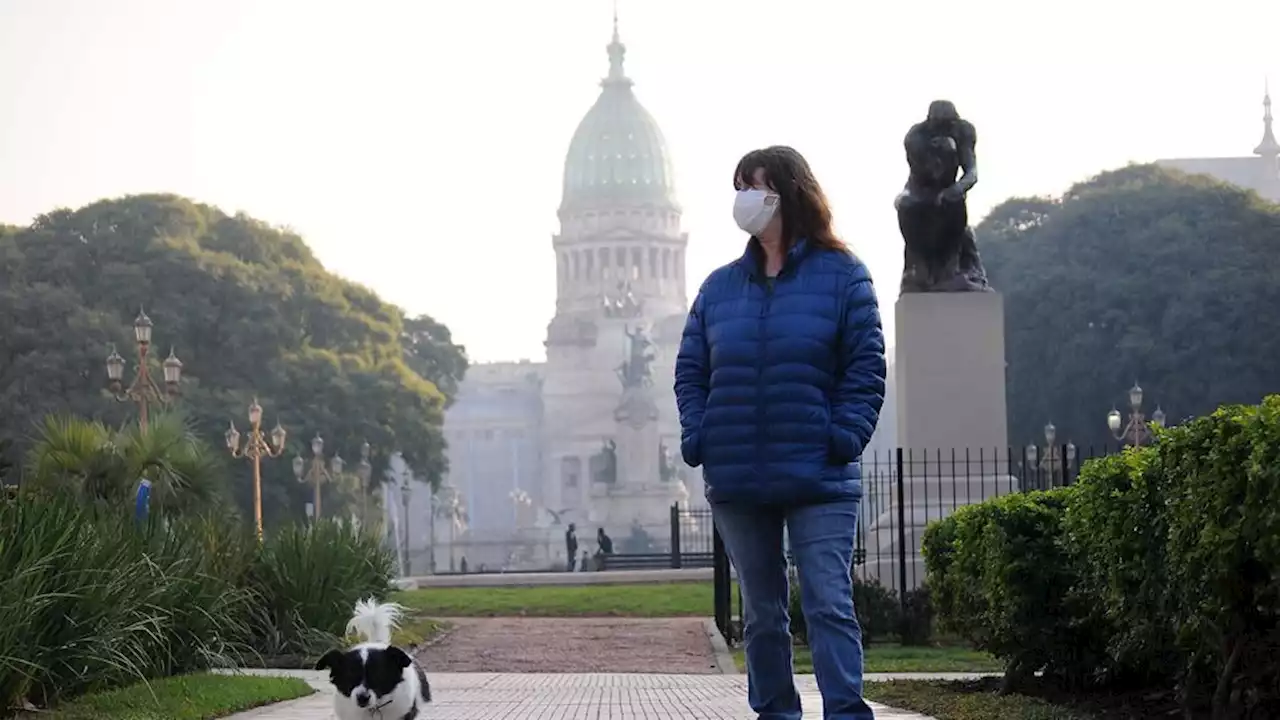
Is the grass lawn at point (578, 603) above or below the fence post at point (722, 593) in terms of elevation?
below

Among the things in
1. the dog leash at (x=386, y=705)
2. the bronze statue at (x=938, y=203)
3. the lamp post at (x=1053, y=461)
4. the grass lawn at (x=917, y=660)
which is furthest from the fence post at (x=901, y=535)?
the dog leash at (x=386, y=705)

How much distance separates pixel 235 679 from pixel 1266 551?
8691 millimetres

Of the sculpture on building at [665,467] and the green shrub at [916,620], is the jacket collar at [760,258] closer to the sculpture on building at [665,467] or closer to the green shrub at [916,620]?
the green shrub at [916,620]

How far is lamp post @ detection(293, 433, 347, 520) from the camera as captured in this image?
54.1 meters

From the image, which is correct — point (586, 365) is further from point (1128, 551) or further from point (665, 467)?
point (1128, 551)

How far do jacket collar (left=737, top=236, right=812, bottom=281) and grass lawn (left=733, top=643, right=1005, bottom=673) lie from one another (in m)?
7.90

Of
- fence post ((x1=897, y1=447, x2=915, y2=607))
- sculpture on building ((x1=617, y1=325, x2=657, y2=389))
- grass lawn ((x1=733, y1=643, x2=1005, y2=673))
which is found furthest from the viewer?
sculpture on building ((x1=617, y1=325, x2=657, y2=389))

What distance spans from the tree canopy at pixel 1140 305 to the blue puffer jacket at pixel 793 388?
53398 mm

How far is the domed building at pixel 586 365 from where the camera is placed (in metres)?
126

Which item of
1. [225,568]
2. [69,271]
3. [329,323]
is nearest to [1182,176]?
[329,323]

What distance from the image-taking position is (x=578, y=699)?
1383 centimetres

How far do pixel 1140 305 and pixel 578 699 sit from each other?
5197 cm

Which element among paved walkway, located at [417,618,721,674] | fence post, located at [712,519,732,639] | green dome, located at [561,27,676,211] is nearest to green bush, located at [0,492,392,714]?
paved walkway, located at [417,618,721,674]

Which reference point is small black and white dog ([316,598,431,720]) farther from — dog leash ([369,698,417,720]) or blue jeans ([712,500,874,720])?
blue jeans ([712,500,874,720])
